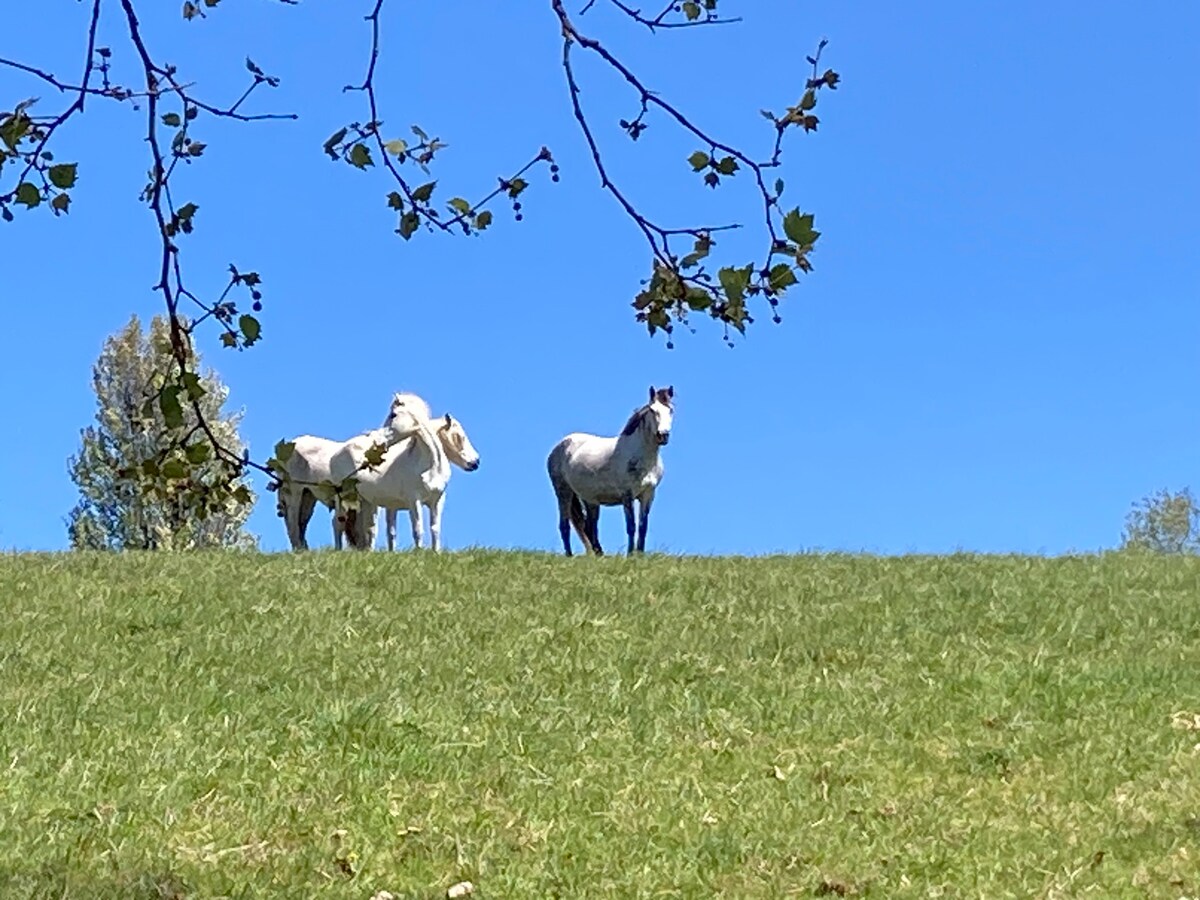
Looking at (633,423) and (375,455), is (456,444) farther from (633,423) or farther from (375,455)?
(375,455)

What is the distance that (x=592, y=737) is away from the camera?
687cm

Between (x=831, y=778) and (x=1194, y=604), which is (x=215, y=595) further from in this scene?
(x=1194, y=604)

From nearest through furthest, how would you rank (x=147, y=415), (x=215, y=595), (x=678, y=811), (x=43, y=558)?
(x=147, y=415)
(x=678, y=811)
(x=215, y=595)
(x=43, y=558)

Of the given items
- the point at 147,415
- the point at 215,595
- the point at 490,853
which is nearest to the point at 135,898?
the point at 490,853

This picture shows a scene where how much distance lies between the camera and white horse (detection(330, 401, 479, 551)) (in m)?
16.6

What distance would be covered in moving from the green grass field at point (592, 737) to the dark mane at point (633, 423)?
17.7 ft

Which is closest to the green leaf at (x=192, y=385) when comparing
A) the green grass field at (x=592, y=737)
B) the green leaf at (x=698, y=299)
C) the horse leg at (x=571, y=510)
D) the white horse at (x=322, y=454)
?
the green leaf at (x=698, y=299)

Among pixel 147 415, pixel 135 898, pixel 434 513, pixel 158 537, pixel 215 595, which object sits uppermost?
pixel 158 537

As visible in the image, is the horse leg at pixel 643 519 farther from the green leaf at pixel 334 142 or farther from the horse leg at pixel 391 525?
the green leaf at pixel 334 142

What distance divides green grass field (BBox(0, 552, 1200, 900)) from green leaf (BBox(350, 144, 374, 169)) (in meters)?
2.83

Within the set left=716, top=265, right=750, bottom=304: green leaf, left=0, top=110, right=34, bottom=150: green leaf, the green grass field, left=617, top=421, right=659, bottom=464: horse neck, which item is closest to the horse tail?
left=617, top=421, right=659, bottom=464: horse neck

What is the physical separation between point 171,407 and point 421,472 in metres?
13.7

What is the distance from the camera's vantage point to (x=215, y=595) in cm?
1009

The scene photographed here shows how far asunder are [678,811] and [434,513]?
11072 mm
